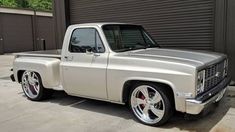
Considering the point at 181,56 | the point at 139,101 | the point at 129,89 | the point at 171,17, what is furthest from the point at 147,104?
the point at 171,17

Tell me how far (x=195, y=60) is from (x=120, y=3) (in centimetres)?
541

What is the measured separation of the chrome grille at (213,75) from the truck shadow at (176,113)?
2.03 feet

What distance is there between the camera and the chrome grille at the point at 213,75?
4823 mm

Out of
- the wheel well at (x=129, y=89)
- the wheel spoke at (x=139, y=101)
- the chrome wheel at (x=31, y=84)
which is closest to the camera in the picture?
the wheel well at (x=129, y=89)

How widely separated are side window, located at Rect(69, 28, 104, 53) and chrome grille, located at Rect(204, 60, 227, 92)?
1.96 metres

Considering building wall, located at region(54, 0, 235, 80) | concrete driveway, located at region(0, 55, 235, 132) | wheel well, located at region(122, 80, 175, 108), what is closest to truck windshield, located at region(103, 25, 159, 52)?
wheel well, located at region(122, 80, 175, 108)

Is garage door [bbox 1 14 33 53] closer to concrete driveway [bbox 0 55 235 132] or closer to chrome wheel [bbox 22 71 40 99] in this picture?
chrome wheel [bbox 22 71 40 99]

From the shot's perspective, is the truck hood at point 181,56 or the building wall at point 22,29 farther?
the building wall at point 22,29

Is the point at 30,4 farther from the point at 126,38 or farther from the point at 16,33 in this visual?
the point at 126,38

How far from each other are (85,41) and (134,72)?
1.45 m

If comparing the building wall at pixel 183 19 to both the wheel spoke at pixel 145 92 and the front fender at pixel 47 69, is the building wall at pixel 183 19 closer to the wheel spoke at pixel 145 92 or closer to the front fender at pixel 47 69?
the wheel spoke at pixel 145 92

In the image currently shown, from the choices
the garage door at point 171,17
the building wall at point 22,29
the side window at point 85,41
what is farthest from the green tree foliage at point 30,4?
the side window at point 85,41

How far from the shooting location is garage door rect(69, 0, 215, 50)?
800cm

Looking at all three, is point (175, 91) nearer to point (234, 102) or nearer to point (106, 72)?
point (106, 72)
